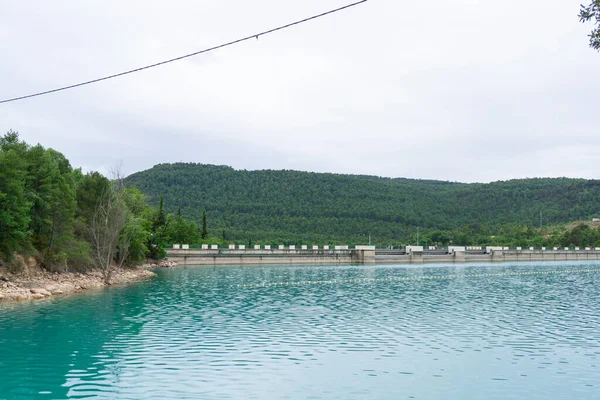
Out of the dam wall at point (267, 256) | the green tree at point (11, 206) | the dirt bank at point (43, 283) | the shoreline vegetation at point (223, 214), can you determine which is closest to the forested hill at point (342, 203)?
the shoreline vegetation at point (223, 214)

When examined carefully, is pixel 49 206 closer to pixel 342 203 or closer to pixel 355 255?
pixel 355 255

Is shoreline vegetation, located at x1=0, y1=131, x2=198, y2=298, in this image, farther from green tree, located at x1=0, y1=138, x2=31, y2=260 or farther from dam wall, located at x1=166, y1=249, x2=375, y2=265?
dam wall, located at x1=166, y1=249, x2=375, y2=265

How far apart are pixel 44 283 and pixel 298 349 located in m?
25.1

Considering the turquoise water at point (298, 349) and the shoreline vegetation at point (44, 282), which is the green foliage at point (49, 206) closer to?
the shoreline vegetation at point (44, 282)

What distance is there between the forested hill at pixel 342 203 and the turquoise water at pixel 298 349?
3982 inches

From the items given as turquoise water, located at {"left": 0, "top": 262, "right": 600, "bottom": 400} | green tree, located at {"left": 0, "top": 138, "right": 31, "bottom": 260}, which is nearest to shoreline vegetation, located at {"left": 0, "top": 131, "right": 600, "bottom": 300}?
green tree, located at {"left": 0, "top": 138, "right": 31, "bottom": 260}

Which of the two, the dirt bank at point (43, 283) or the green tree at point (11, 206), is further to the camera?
the green tree at point (11, 206)

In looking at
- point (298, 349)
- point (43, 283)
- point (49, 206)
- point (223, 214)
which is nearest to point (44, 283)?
point (43, 283)

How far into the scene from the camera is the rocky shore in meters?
33.8

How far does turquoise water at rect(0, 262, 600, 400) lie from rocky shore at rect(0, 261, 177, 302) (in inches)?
87.3

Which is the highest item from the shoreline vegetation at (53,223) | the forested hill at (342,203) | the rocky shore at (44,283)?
the forested hill at (342,203)

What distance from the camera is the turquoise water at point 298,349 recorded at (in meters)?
14.8

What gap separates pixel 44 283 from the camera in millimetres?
37406

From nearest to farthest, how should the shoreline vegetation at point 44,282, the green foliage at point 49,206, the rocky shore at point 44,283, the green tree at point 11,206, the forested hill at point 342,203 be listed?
the rocky shore at point 44,283 < the shoreline vegetation at point 44,282 < the green tree at point 11,206 < the green foliage at point 49,206 < the forested hill at point 342,203
